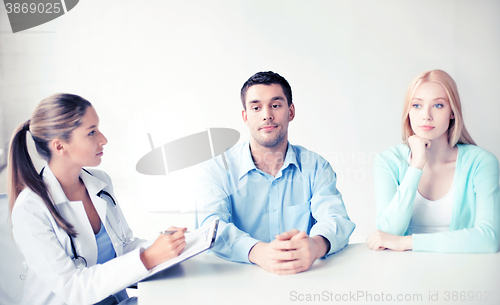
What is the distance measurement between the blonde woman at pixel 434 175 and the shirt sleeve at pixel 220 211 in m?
0.49

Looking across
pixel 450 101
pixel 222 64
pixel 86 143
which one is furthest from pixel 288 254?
pixel 222 64

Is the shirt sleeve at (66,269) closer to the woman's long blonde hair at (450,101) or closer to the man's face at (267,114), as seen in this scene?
the man's face at (267,114)

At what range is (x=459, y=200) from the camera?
154cm

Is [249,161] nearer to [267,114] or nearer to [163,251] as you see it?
[267,114]

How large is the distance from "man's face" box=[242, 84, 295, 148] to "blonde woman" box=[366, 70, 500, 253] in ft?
1.53

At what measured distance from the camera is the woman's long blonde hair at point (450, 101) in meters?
1.60

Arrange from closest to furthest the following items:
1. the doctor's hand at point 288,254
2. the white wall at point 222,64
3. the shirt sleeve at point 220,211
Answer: the doctor's hand at point 288,254, the shirt sleeve at point 220,211, the white wall at point 222,64

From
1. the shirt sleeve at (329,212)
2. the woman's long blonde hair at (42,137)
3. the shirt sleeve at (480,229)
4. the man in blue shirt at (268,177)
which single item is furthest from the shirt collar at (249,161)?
the woman's long blonde hair at (42,137)

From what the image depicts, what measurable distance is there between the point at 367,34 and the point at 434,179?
0.90 meters

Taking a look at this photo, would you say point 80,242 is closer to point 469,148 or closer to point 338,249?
point 338,249

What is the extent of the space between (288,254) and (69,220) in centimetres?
76

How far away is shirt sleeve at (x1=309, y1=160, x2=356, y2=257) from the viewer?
1308 mm

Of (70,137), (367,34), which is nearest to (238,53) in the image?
(367,34)

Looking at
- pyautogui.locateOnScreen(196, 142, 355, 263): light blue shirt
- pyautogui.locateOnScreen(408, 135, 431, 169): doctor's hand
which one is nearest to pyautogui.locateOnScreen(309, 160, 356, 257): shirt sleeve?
pyautogui.locateOnScreen(196, 142, 355, 263): light blue shirt
